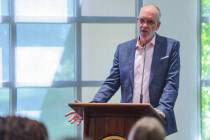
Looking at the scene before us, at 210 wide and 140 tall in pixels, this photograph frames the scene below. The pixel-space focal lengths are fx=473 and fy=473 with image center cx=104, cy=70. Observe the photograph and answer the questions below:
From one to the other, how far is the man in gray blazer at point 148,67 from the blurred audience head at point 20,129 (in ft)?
5.36

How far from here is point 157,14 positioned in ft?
10.8

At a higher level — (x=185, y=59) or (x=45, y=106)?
(x=185, y=59)

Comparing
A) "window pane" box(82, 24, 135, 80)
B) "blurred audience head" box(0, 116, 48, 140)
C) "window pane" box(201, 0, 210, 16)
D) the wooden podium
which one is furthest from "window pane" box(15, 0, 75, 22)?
"blurred audience head" box(0, 116, 48, 140)

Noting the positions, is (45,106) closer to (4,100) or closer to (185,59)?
(4,100)

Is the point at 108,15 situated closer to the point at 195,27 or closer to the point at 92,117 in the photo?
the point at 195,27

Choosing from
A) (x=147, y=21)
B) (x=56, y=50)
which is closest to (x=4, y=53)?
(x=56, y=50)

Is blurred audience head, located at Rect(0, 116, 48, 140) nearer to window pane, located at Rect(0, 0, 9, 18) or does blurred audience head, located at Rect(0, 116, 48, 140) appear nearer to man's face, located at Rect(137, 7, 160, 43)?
man's face, located at Rect(137, 7, 160, 43)

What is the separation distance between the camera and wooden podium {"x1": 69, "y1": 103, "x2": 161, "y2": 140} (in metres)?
2.73

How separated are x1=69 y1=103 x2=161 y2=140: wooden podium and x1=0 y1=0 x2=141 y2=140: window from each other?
9.05ft

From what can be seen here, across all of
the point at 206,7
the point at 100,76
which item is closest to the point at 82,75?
the point at 100,76

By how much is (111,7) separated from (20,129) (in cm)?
411

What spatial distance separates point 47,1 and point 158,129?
4.31 metres

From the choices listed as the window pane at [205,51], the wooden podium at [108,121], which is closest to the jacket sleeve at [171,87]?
the wooden podium at [108,121]

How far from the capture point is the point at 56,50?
18.4 feet
